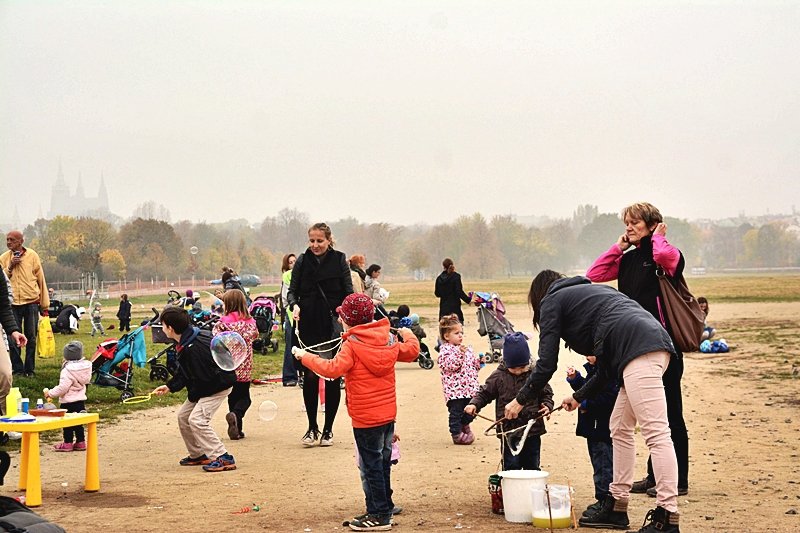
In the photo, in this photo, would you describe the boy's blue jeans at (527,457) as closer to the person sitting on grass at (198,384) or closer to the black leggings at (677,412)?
the black leggings at (677,412)

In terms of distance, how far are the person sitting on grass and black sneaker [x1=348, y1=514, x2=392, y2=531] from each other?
104 inches

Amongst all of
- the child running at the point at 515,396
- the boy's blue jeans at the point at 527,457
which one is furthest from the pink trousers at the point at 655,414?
the boy's blue jeans at the point at 527,457

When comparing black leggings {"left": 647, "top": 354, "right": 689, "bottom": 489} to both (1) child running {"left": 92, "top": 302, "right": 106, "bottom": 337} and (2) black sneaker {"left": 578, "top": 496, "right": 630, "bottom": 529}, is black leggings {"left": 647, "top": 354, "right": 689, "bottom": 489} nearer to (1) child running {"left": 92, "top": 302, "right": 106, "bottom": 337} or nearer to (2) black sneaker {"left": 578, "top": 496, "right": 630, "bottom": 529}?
(2) black sneaker {"left": 578, "top": 496, "right": 630, "bottom": 529}

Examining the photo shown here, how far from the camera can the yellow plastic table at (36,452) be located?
7.84 metres

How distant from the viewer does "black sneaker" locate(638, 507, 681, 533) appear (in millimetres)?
6355

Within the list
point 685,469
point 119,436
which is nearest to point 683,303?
point 685,469

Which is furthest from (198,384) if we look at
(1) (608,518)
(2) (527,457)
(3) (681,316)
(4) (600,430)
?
(3) (681,316)

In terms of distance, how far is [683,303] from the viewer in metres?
7.69

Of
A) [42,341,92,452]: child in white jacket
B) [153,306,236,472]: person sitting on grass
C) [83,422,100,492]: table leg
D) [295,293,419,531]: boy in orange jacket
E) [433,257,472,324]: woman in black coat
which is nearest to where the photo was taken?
[295,293,419,531]: boy in orange jacket

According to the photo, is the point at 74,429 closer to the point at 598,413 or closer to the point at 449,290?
the point at 598,413

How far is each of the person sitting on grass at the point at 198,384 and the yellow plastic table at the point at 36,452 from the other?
107cm

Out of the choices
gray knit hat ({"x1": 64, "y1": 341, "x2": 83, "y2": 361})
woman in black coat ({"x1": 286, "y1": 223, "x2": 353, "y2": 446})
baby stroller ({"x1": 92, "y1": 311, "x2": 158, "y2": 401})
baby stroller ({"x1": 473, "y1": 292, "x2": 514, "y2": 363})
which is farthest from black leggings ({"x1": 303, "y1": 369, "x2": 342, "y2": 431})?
baby stroller ({"x1": 473, "y1": 292, "x2": 514, "y2": 363})

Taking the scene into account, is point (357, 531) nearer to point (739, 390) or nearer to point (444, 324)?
point (444, 324)

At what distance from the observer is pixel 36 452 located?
795 cm
